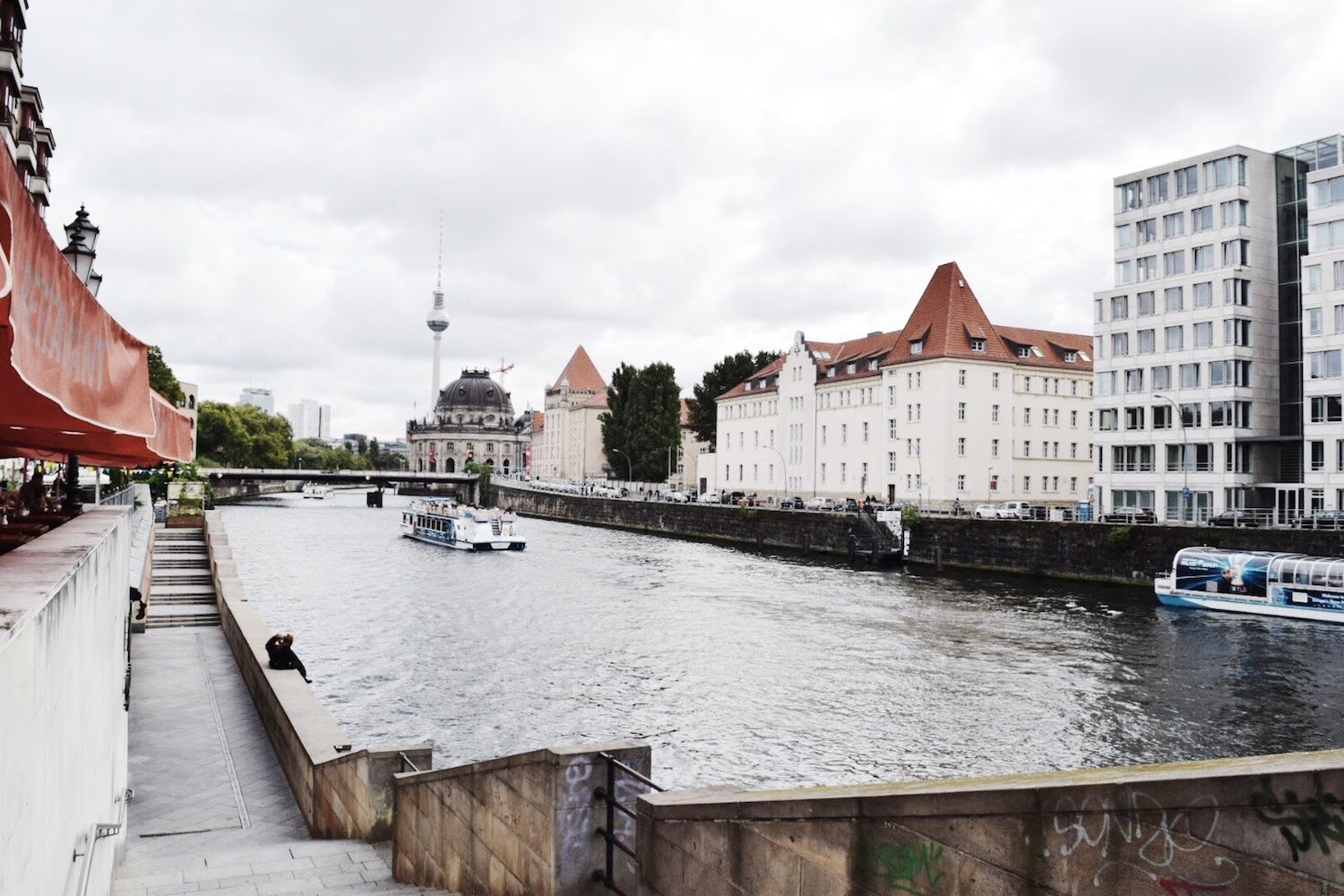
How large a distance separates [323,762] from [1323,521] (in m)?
49.7

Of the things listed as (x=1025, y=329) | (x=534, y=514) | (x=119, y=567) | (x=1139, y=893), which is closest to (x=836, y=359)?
(x=1025, y=329)

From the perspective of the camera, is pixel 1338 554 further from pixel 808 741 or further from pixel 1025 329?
pixel 1025 329

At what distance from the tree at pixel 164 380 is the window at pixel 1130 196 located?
228ft

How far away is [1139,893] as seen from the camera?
4012mm

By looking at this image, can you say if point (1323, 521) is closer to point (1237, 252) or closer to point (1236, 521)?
point (1236, 521)

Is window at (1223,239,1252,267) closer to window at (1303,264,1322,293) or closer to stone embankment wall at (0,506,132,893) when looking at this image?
window at (1303,264,1322,293)

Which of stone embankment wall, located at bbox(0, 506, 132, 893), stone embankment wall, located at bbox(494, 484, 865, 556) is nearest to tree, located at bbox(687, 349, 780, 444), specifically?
stone embankment wall, located at bbox(494, 484, 865, 556)

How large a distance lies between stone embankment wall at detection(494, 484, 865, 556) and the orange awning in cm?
6316

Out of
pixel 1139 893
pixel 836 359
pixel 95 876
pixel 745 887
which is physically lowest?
pixel 95 876

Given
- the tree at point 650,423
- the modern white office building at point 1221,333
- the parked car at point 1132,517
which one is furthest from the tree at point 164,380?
the modern white office building at point 1221,333

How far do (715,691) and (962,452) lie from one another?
5772cm

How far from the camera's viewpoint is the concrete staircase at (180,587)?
30.5 metres

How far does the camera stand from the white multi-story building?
8125 cm

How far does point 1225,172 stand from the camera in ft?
199
